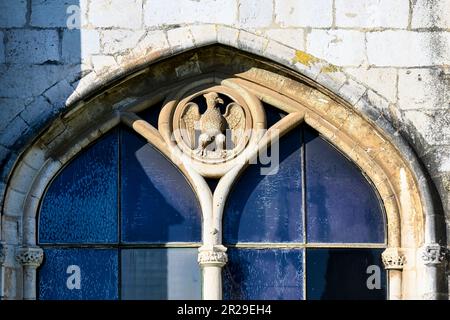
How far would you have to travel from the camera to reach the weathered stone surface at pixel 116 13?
644 inches

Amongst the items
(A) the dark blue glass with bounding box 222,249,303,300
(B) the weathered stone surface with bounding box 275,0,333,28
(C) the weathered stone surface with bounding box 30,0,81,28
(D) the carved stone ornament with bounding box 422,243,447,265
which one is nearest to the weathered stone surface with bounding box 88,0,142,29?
(C) the weathered stone surface with bounding box 30,0,81,28

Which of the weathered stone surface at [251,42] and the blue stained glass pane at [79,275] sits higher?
the weathered stone surface at [251,42]

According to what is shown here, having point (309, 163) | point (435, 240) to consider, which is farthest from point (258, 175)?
point (435, 240)

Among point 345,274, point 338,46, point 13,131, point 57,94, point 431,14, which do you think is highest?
point 431,14

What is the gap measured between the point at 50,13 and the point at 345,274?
2.92 meters

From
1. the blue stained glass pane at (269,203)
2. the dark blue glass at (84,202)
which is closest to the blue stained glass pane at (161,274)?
the dark blue glass at (84,202)

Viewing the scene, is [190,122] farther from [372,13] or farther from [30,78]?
[372,13]

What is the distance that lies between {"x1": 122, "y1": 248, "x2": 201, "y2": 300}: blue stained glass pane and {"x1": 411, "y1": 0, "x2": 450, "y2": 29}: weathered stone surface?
93.7 inches

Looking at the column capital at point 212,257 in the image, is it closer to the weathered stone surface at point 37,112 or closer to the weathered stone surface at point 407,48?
the weathered stone surface at point 37,112

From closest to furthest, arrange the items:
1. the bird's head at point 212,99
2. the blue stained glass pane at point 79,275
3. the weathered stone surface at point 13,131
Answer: the weathered stone surface at point 13,131 → the blue stained glass pane at point 79,275 → the bird's head at point 212,99

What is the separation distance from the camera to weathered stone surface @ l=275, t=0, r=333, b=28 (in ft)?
53.7

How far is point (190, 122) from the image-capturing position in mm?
16562

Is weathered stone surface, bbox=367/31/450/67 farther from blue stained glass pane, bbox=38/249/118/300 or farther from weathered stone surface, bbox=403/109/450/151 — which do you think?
blue stained glass pane, bbox=38/249/118/300

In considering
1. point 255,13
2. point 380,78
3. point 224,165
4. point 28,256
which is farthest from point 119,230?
point 380,78
